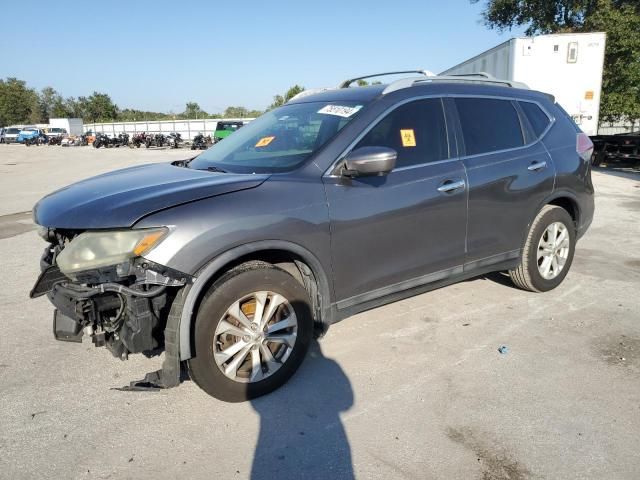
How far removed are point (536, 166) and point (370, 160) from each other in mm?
1987

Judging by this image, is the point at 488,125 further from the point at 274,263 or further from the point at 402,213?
the point at 274,263

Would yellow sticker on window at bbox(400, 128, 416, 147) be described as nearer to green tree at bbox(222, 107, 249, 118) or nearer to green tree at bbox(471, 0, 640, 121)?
green tree at bbox(471, 0, 640, 121)

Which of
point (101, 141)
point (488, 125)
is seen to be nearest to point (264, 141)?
point (488, 125)

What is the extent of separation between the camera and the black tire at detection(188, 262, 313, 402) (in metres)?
2.63

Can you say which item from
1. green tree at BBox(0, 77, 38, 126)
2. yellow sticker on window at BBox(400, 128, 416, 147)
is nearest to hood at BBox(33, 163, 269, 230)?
yellow sticker on window at BBox(400, 128, 416, 147)

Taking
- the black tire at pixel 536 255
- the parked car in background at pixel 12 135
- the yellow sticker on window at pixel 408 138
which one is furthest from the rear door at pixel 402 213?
the parked car in background at pixel 12 135

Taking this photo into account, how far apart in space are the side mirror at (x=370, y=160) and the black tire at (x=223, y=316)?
77cm

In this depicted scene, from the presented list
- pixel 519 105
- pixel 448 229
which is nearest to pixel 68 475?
pixel 448 229

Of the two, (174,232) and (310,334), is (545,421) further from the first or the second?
(174,232)

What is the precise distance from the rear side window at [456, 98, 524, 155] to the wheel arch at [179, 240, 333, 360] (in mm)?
1636

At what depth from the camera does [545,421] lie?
8.80ft

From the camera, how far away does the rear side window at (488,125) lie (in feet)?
12.5

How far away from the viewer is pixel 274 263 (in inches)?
123

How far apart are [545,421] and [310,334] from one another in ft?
4.60
